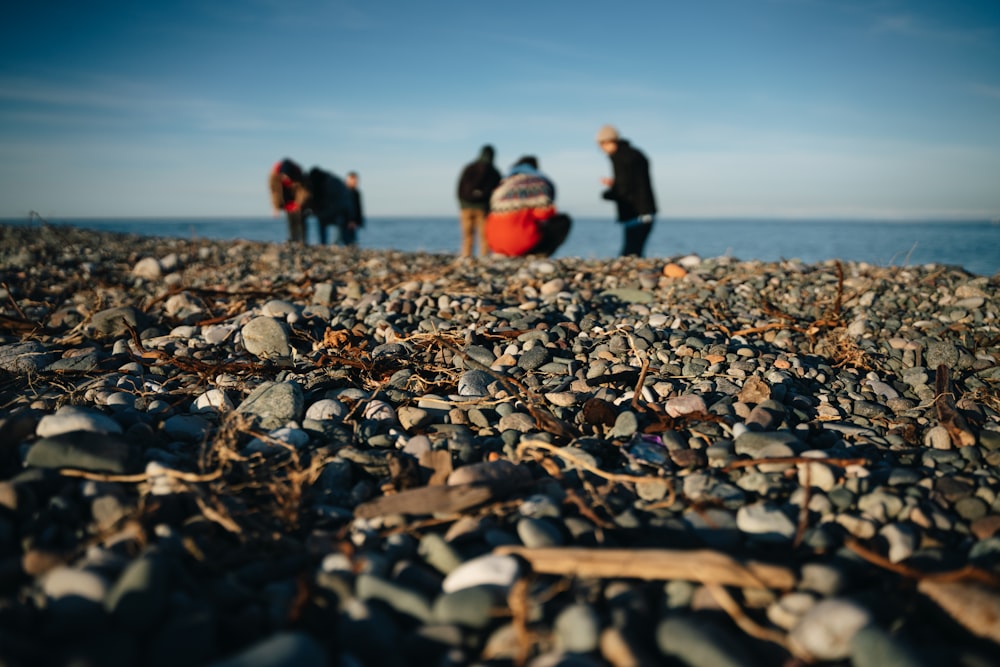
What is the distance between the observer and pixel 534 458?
6.72 ft

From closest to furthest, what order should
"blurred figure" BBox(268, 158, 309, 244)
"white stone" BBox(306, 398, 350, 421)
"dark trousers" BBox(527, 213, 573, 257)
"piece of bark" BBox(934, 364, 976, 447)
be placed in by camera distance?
"piece of bark" BBox(934, 364, 976, 447), "white stone" BBox(306, 398, 350, 421), "dark trousers" BBox(527, 213, 573, 257), "blurred figure" BBox(268, 158, 309, 244)

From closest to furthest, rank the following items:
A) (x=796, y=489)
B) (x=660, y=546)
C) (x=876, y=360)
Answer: (x=660, y=546) < (x=796, y=489) < (x=876, y=360)

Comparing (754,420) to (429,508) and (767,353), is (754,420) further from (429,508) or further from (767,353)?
(429,508)

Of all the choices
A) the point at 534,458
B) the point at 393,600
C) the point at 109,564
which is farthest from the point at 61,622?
the point at 534,458

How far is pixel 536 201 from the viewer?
23.1ft

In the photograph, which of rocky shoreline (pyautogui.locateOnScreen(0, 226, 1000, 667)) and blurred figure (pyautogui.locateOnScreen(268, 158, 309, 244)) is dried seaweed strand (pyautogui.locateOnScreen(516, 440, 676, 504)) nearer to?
rocky shoreline (pyautogui.locateOnScreen(0, 226, 1000, 667))

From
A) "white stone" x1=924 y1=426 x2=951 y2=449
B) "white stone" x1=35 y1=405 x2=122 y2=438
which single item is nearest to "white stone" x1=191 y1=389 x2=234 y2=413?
"white stone" x1=35 y1=405 x2=122 y2=438

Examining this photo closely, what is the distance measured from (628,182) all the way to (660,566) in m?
7.12

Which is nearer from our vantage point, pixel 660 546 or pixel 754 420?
pixel 660 546

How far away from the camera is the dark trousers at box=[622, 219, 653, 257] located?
7918 mm

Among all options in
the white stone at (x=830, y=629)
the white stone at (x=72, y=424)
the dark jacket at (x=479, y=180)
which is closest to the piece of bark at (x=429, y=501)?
the white stone at (x=830, y=629)

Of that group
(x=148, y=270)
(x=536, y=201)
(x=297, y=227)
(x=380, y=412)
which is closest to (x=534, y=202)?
(x=536, y=201)

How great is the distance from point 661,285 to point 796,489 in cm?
292

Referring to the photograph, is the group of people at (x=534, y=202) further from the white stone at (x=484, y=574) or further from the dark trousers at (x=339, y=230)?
the white stone at (x=484, y=574)
